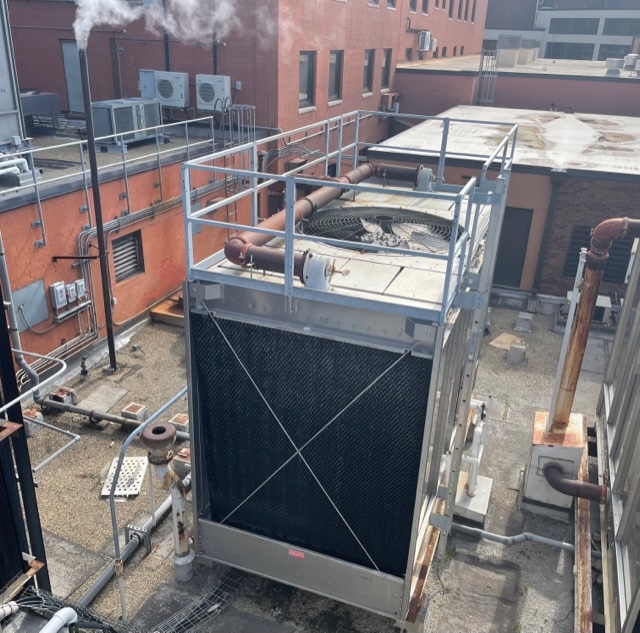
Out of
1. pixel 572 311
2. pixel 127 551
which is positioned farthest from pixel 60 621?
pixel 572 311

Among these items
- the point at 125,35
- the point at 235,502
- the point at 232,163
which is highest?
the point at 125,35

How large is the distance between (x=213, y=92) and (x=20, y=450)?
1295 centimetres

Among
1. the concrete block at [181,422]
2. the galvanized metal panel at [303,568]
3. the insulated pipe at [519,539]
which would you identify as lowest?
the insulated pipe at [519,539]

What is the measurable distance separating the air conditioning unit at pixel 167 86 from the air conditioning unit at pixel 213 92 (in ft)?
1.64

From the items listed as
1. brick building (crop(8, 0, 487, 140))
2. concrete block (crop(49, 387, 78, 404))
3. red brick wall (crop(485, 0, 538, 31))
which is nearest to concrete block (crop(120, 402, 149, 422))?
concrete block (crop(49, 387, 78, 404))

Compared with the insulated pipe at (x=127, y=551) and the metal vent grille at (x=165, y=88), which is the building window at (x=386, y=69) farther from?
the insulated pipe at (x=127, y=551)

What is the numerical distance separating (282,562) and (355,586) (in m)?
0.87

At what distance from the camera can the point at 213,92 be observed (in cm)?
1614

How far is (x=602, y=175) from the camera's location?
14.4 metres

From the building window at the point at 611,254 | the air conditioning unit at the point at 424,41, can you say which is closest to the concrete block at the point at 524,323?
the building window at the point at 611,254

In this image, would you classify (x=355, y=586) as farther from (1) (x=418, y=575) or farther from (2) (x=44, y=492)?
(2) (x=44, y=492)

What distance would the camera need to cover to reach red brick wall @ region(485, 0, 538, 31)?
187 ft

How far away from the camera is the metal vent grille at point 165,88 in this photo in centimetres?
1659

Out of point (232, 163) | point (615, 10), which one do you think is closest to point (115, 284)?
point (232, 163)
